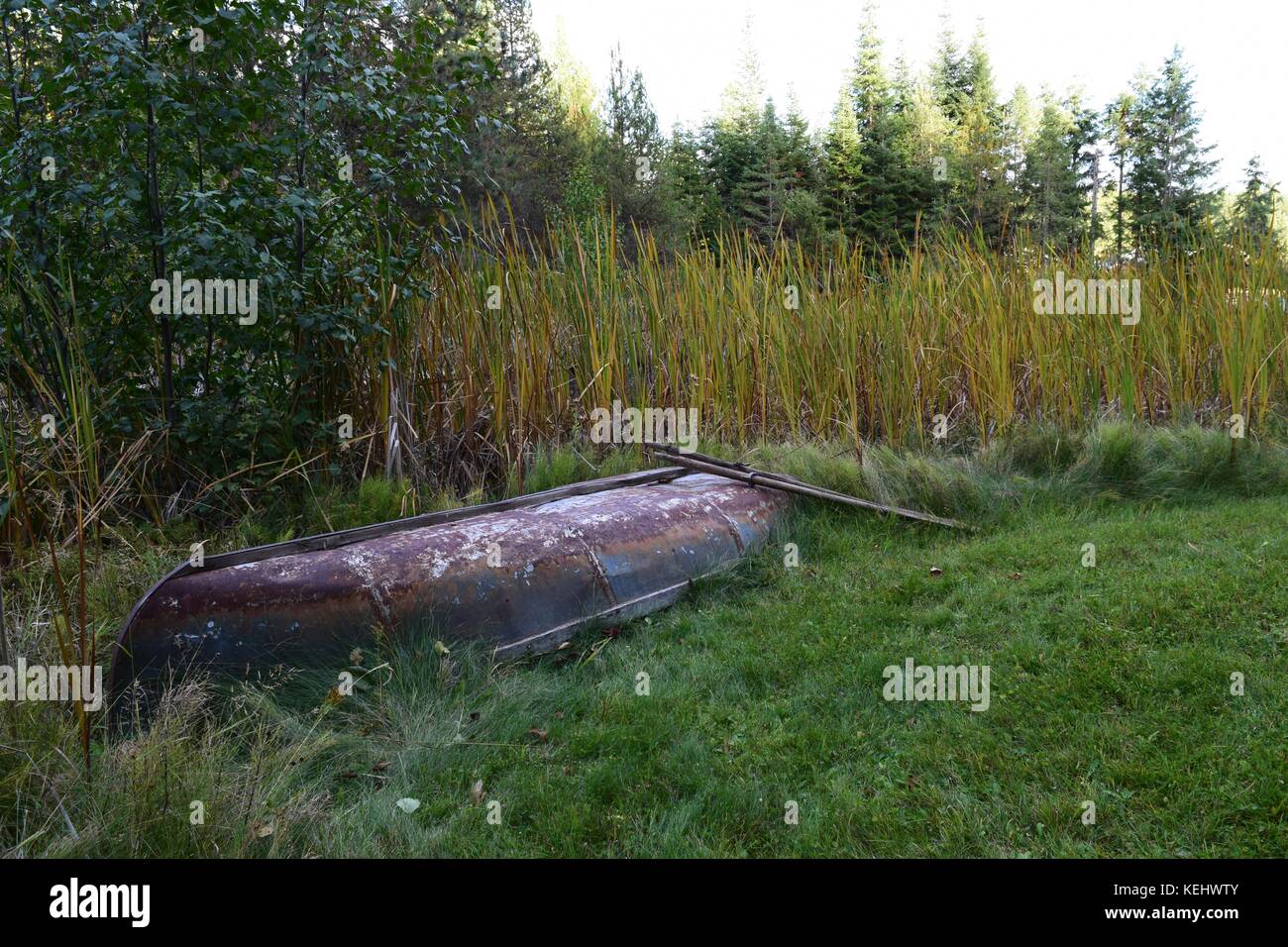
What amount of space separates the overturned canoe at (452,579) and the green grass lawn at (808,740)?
6.5 inches

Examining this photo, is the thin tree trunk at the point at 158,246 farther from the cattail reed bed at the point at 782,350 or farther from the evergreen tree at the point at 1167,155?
the evergreen tree at the point at 1167,155

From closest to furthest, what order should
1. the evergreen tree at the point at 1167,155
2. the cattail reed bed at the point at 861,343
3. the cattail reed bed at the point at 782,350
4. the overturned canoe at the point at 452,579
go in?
1. the overturned canoe at the point at 452,579
2. the cattail reed bed at the point at 782,350
3. the cattail reed bed at the point at 861,343
4. the evergreen tree at the point at 1167,155

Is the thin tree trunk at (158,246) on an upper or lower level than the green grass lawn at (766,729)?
upper

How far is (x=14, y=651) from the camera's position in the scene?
2.87 meters

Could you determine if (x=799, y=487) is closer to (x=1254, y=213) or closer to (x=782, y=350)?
(x=782, y=350)

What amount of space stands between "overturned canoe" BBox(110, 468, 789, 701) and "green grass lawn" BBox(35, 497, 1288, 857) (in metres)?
0.17

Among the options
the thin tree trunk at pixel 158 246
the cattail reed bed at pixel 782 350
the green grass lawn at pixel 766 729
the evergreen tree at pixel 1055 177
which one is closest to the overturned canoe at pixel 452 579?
the green grass lawn at pixel 766 729

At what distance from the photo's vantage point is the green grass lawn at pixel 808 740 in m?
2.29

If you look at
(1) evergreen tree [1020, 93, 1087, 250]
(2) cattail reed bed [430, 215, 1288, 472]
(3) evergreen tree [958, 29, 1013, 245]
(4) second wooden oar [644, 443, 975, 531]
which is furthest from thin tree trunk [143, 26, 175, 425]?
(1) evergreen tree [1020, 93, 1087, 250]

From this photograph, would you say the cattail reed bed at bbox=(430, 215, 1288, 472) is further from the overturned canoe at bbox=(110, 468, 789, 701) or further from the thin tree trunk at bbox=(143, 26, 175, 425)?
the thin tree trunk at bbox=(143, 26, 175, 425)

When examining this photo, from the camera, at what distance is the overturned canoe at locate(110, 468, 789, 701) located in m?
3.08

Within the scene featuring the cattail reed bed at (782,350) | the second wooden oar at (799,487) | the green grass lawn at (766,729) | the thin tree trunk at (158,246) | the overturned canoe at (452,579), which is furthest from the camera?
the cattail reed bed at (782,350)

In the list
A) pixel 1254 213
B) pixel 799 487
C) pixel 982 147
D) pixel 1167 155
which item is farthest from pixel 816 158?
pixel 799 487

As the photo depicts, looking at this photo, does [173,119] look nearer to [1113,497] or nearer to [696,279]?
[696,279]
